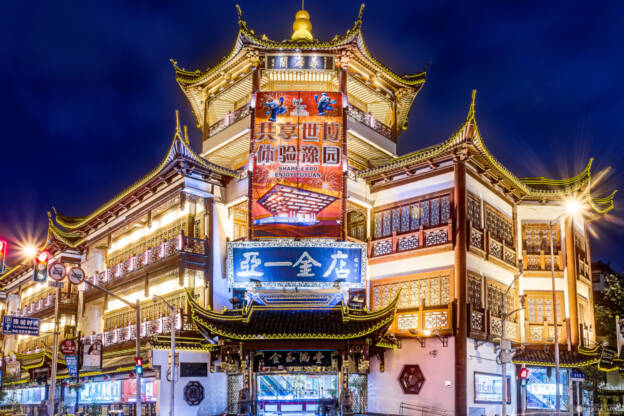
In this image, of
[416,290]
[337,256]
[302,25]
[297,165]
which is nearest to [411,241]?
[416,290]

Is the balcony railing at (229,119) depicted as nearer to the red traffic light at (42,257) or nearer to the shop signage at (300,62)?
the shop signage at (300,62)

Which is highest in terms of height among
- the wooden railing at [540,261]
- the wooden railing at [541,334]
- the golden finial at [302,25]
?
the golden finial at [302,25]

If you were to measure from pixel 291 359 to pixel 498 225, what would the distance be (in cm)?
1381

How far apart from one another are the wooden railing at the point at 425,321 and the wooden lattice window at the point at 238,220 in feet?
33.3

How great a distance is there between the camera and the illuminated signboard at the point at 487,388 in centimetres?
3088

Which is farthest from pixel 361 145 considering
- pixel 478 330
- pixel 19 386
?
pixel 19 386

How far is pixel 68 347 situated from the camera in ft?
126

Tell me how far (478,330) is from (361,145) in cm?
1262

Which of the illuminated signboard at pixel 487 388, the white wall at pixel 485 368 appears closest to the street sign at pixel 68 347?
the white wall at pixel 485 368

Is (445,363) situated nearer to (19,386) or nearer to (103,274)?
(103,274)

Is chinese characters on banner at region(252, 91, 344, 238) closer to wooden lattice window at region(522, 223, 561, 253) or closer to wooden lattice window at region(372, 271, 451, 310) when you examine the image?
wooden lattice window at region(372, 271, 451, 310)

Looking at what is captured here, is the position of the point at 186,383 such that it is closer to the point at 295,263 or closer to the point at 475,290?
the point at 295,263

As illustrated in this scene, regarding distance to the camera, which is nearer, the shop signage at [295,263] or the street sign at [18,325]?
the street sign at [18,325]

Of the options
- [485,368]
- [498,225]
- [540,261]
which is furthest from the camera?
[540,261]
